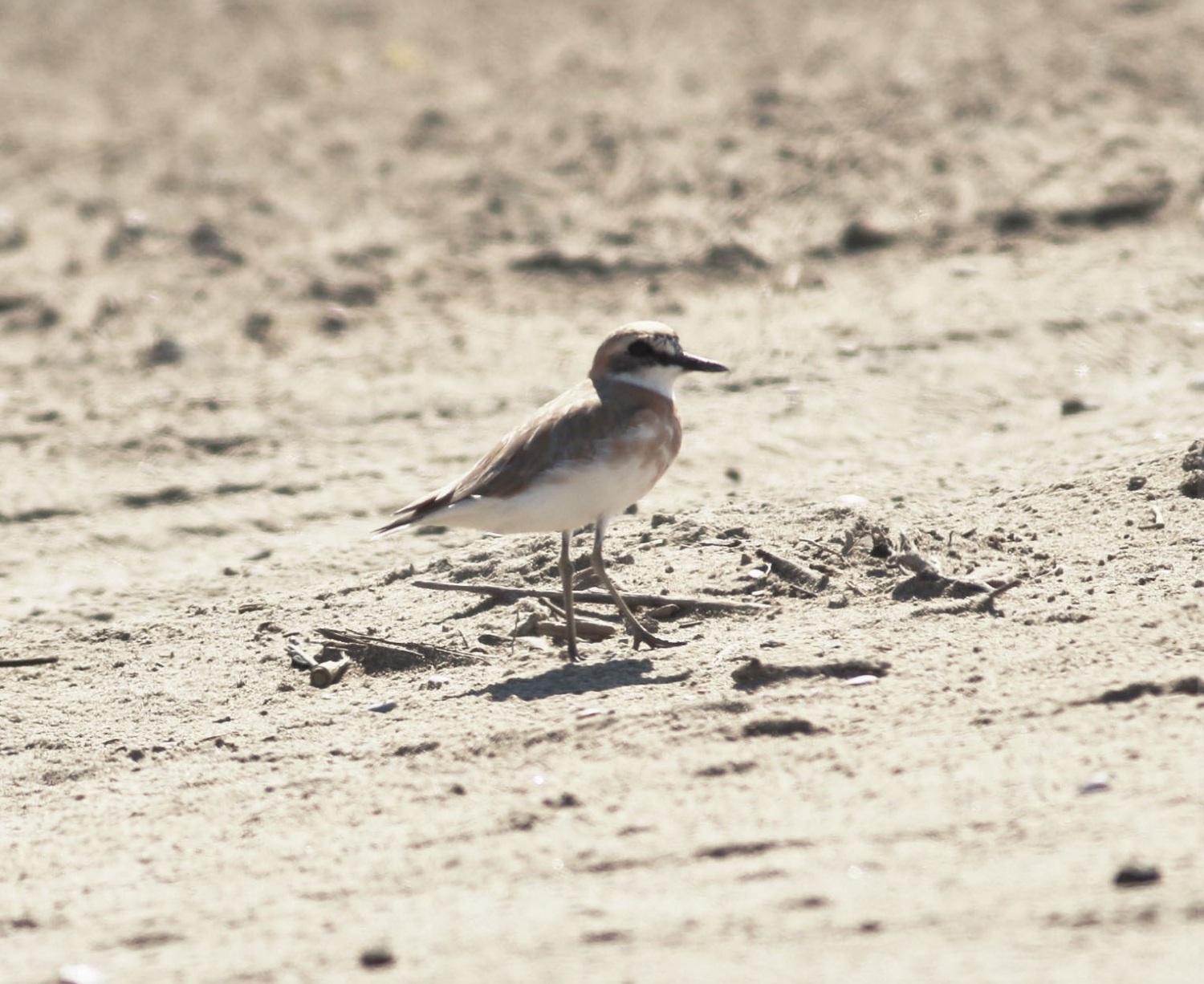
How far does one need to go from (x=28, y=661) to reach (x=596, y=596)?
88.9 inches

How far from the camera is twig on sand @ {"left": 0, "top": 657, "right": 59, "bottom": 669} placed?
6879 millimetres

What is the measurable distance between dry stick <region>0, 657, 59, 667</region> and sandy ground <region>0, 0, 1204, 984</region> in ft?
0.14

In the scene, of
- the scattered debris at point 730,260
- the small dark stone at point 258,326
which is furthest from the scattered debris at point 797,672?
the small dark stone at point 258,326

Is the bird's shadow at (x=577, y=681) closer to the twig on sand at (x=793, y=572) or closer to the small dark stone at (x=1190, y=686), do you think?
the twig on sand at (x=793, y=572)

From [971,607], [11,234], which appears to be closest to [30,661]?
[971,607]

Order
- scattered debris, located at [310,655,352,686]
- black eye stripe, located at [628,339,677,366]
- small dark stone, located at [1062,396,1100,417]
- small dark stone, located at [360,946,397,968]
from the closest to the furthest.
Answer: small dark stone, located at [360,946,397,968] → scattered debris, located at [310,655,352,686] → black eye stripe, located at [628,339,677,366] → small dark stone, located at [1062,396,1100,417]

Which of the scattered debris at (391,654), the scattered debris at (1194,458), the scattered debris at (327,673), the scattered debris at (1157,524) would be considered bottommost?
the scattered debris at (327,673)

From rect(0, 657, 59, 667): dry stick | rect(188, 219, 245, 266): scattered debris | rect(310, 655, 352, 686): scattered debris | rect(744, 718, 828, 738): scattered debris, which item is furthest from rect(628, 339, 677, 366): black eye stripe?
rect(188, 219, 245, 266): scattered debris

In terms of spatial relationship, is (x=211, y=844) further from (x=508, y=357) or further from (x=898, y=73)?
(x=898, y=73)

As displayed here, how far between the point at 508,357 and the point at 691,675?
4.91 metres

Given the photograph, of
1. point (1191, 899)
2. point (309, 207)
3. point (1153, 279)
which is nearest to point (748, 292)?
point (1153, 279)

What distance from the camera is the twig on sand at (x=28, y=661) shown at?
688 centimetres

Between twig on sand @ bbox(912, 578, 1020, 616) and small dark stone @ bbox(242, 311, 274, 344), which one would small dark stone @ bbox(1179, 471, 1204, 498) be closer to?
twig on sand @ bbox(912, 578, 1020, 616)

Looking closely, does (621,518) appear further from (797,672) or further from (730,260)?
(730,260)
